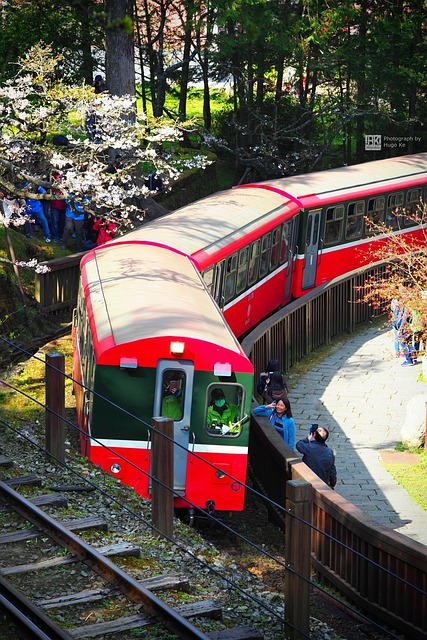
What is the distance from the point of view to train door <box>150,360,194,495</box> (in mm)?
12883

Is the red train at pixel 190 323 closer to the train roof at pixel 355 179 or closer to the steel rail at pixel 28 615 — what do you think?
the train roof at pixel 355 179

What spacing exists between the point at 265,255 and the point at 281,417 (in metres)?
8.21

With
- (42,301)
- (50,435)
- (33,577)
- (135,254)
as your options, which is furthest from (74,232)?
(33,577)

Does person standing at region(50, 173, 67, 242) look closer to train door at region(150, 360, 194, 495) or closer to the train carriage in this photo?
the train carriage

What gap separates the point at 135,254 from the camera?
55.8 ft

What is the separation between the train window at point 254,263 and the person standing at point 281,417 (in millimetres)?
6865

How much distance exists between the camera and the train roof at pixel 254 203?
19.1m

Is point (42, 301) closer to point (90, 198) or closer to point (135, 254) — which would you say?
point (90, 198)

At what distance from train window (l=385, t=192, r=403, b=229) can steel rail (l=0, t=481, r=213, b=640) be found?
18986 mm

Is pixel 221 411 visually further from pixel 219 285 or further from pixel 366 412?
pixel 366 412

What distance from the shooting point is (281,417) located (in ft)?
48.2

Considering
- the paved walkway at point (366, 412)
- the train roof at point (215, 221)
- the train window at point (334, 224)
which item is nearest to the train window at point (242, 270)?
the train roof at point (215, 221)

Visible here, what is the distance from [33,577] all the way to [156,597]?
120 cm

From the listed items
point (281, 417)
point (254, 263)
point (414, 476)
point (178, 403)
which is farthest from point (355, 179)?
point (178, 403)
